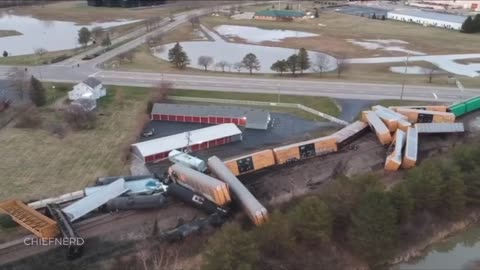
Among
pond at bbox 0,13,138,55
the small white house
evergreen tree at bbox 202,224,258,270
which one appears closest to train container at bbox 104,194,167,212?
evergreen tree at bbox 202,224,258,270

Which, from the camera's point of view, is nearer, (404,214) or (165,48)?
(404,214)

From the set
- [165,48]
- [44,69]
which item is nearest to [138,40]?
[165,48]

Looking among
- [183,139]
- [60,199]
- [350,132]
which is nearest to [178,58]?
[183,139]

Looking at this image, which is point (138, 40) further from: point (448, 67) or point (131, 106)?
point (448, 67)

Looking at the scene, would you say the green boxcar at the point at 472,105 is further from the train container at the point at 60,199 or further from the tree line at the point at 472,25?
the tree line at the point at 472,25

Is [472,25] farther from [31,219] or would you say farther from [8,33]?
[8,33]

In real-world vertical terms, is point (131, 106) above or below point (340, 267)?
above
